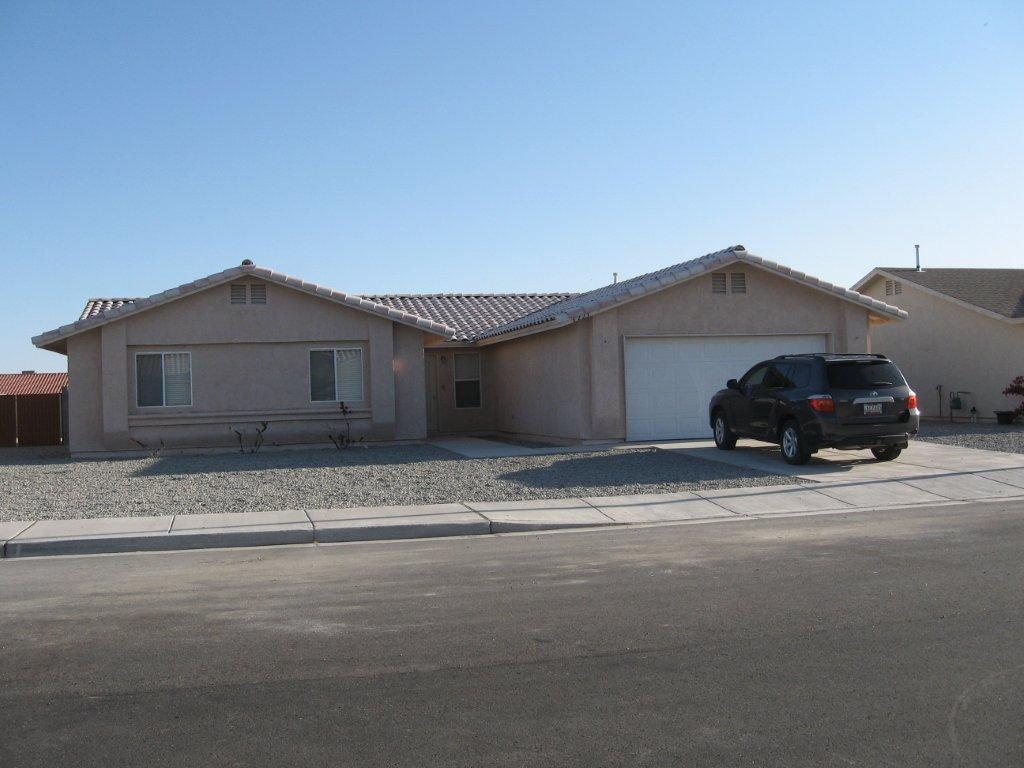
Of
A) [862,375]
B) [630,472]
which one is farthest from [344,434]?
[862,375]

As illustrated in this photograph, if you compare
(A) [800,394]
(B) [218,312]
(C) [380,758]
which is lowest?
(C) [380,758]

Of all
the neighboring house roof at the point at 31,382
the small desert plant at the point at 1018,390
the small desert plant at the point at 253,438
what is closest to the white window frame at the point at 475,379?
the small desert plant at the point at 253,438

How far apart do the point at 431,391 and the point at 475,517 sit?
50.1 feet

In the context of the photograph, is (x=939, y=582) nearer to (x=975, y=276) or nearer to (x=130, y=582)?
(x=130, y=582)

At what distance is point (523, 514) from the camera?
11.8 metres

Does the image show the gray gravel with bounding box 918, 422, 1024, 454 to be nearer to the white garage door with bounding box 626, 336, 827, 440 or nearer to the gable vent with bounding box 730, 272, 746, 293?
the white garage door with bounding box 626, 336, 827, 440

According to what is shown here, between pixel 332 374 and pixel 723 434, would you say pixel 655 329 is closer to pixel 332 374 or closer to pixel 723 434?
pixel 723 434

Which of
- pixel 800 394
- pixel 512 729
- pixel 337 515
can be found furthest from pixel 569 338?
pixel 512 729

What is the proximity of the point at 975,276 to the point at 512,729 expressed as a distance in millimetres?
27238

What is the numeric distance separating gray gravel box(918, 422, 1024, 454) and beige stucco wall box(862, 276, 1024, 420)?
1.97m

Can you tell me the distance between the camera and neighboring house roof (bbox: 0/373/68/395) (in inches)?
1580

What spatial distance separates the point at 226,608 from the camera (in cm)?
739

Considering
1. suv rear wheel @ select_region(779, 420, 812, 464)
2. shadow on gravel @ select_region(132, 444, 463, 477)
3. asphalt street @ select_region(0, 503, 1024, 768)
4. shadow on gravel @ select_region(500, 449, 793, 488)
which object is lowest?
asphalt street @ select_region(0, 503, 1024, 768)

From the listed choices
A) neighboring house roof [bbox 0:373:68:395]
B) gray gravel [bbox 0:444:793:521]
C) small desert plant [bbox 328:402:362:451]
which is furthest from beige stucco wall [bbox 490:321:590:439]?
neighboring house roof [bbox 0:373:68:395]
